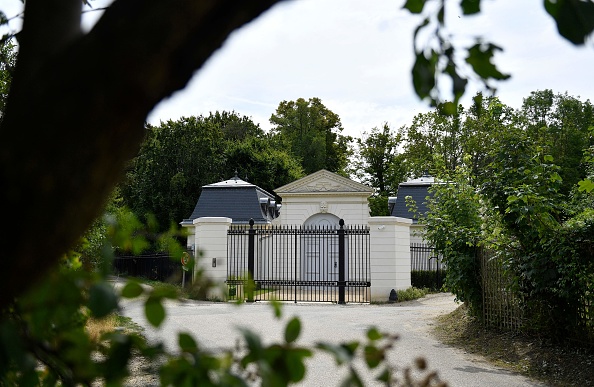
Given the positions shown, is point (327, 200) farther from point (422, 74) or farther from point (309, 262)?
point (422, 74)

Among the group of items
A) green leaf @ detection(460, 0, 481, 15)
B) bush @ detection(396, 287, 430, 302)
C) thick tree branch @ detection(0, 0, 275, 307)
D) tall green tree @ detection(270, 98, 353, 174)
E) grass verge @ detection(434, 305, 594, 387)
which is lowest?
grass verge @ detection(434, 305, 594, 387)

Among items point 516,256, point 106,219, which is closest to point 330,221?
point 516,256

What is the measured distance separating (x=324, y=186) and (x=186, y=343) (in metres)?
24.4

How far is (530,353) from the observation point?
8.34 metres

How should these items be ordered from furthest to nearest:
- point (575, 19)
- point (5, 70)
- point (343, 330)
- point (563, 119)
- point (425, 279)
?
point (563, 119) < point (425, 279) < point (343, 330) < point (5, 70) < point (575, 19)

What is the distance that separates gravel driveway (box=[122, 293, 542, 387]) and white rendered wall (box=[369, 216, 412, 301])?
1.07 metres

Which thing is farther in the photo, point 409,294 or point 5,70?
point 409,294

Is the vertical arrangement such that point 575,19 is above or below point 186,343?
above

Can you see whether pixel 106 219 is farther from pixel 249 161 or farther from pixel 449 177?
pixel 249 161

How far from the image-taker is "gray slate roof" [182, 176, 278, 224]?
27219 mm

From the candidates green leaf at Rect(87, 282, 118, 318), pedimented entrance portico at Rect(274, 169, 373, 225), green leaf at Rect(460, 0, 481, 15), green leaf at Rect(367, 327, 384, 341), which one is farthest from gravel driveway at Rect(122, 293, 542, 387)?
pedimented entrance portico at Rect(274, 169, 373, 225)

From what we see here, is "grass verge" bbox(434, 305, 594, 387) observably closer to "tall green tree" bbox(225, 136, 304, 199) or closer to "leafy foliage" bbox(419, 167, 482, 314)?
"leafy foliage" bbox(419, 167, 482, 314)

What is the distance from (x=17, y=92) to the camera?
1035 millimetres

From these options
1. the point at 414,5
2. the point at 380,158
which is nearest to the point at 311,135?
the point at 380,158
